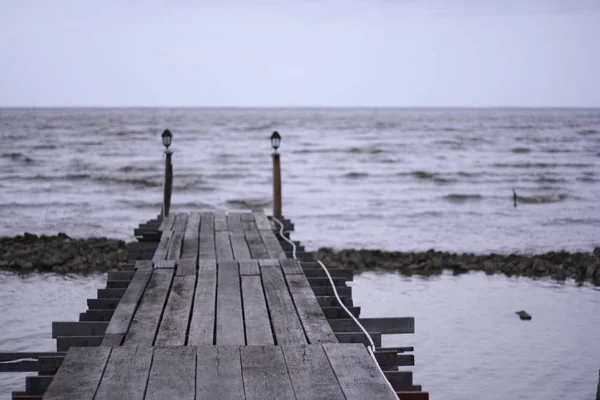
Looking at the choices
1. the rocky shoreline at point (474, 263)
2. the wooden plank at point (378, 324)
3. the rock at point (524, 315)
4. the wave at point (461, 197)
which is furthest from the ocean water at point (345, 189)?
the wooden plank at point (378, 324)

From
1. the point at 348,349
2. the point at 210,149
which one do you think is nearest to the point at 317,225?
the point at 348,349

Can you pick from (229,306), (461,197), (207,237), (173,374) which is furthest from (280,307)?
(461,197)

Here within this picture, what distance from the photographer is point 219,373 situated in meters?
4.41

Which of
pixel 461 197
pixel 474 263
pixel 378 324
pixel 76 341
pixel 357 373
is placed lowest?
pixel 461 197

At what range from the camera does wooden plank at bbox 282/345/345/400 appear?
413cm

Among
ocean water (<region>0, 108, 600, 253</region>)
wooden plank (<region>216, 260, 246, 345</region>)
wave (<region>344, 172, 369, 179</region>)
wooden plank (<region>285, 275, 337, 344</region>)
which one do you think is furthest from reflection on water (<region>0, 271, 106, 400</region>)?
wave (<region>344, 172, 369, 179</region>)

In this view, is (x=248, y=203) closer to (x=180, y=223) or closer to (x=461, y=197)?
(x=461, y=197)

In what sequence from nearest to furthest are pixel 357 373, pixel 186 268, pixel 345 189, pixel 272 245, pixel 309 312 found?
pixel 357 373, pixel 309 312, pixel 186 268, pixel 272 245, pixel 345 189

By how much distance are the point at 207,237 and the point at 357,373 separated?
18.6ft

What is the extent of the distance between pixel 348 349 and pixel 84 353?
1.59 metres

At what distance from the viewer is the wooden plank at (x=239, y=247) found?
340 inches

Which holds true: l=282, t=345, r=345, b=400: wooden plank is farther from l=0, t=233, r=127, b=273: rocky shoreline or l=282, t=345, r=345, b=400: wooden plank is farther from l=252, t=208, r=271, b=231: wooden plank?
l=0, t=233, r=127, b=273: rocky shoreline

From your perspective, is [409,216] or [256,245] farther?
[409,216]

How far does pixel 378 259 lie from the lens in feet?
49.1
